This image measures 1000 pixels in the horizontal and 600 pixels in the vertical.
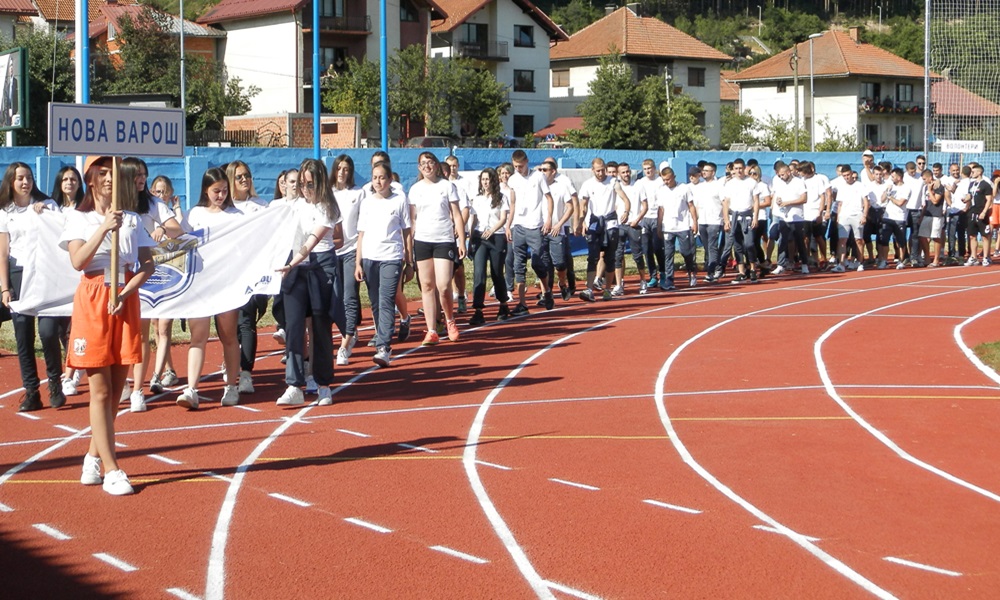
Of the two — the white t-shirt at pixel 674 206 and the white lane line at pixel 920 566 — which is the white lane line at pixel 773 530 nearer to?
the white lane line at pixel 920 566

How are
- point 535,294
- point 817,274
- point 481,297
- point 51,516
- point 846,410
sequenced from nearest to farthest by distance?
1. point 51,516
2. point 846,410
3. point 481,297
4. point 535,294
5. point 817,274

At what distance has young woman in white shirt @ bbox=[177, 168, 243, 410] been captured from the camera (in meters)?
10.3

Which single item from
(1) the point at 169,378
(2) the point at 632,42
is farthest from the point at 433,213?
(2) the point at 632,42

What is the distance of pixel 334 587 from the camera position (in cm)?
582

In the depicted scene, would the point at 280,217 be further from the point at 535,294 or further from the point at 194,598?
the point at 535,294

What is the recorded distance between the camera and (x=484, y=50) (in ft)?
255

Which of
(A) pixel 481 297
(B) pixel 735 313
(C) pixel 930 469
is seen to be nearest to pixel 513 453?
(C) pixel 930 469

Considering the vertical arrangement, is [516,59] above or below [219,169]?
above

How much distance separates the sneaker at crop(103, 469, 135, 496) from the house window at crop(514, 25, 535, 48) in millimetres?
74122

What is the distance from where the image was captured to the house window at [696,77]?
8956cm

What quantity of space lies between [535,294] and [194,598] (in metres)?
14.3

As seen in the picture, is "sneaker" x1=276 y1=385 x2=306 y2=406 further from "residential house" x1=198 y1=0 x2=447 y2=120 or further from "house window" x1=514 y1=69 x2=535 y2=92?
"house window" x1=514 y1=69 x2=535 y2=92

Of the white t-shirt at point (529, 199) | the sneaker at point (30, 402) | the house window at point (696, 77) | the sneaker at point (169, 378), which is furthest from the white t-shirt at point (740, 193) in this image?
the house window at point (696, 77)

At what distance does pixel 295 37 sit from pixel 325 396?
2277 inches
